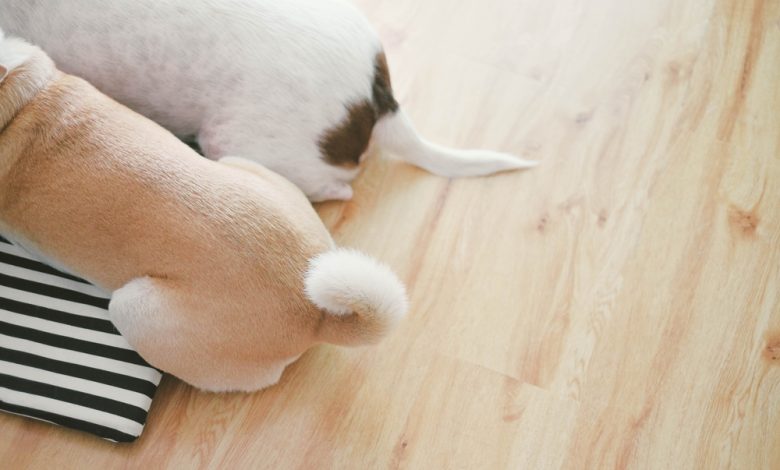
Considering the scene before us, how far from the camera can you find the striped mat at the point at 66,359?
1.30 meters

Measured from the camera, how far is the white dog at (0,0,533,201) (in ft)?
4.50

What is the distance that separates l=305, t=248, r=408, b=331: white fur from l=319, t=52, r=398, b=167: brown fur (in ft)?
1.05

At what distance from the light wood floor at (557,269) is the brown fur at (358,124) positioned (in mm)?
178

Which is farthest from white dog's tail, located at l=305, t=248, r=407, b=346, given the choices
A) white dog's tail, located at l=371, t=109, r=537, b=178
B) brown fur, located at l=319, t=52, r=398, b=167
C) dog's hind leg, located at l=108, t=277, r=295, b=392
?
white dog's tail, located at l=371, t=109, r=537, b=178

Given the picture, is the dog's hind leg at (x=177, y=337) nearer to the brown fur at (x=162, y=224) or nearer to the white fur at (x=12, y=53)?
the brown fur at (x=162, y=224)

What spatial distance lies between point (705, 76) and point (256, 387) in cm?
130

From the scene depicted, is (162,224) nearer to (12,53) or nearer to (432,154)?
(12,53)

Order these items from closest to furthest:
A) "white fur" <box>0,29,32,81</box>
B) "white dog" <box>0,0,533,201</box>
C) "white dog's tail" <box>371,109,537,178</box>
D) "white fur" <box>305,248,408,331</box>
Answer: "white fur" <box>305,248,408,331</box> → "white fur" <box>0,29,32,81</box> → "white dog" <box>0,0,533,201</box> → "white dog's tail" <box>371,109,537,178</box>

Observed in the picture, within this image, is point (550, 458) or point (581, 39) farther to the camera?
point (581, 39)

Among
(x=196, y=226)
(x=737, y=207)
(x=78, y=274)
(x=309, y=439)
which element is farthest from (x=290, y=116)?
(x=737, y=207)

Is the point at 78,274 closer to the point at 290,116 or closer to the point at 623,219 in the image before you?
the point at 290,116

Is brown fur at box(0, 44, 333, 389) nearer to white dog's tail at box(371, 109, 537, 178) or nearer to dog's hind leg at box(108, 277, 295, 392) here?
dog's hind leg at box(108, 277, 295, 392)

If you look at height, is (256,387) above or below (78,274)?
below

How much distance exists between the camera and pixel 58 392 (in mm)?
1306
